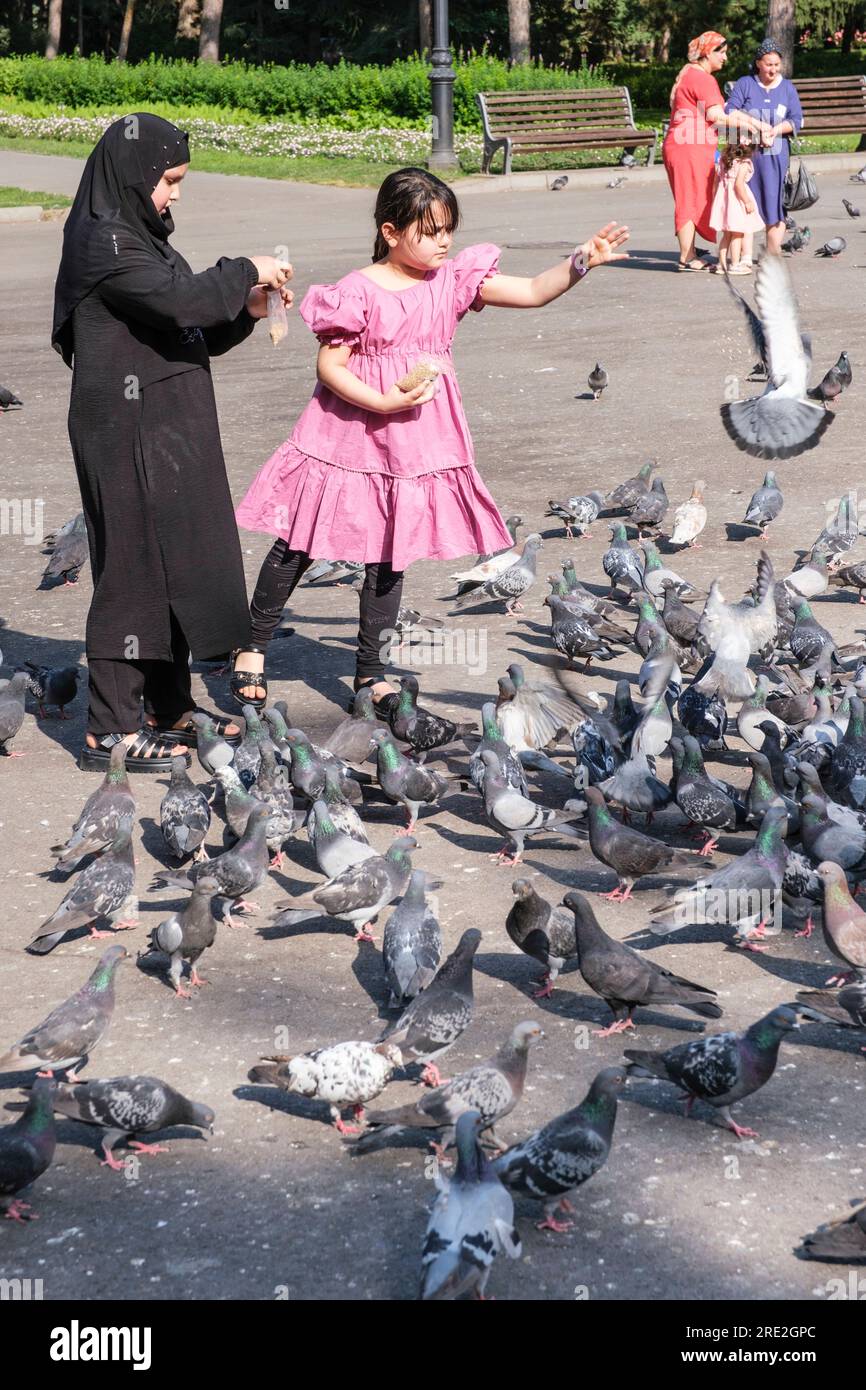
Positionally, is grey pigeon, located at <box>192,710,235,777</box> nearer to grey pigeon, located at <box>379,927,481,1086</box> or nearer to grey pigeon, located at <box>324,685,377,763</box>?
grey pigeon, located at <box>324,685,377,763</box>

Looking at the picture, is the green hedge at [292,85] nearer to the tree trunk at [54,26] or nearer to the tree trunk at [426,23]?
the tree trunk at [426,23]

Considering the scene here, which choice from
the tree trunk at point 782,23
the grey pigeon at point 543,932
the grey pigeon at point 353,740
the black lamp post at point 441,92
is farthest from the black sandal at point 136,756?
the tree trunk at point 782,23

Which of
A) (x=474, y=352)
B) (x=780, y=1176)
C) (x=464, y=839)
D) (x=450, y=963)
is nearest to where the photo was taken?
(x=780, y=1176)

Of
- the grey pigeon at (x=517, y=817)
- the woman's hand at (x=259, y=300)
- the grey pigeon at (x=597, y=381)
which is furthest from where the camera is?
the grey pigeon at (x=597, y=381)

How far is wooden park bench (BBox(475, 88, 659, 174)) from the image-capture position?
25.7 meters

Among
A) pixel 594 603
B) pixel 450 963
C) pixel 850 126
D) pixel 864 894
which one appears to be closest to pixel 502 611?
pixel 594 603

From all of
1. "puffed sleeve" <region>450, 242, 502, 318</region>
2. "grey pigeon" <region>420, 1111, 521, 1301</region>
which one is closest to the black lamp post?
"puffed sleeve" <region>450, 242, 502, 318</region>

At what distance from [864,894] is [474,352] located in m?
9.78

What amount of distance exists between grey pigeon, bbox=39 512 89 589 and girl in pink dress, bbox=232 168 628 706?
2.41 m

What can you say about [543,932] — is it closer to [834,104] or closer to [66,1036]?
[66,1036]

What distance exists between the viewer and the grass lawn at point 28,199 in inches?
905

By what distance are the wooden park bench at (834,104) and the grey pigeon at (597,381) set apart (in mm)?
16957

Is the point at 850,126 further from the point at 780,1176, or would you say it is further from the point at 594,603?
the point at 780,1176
